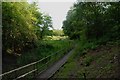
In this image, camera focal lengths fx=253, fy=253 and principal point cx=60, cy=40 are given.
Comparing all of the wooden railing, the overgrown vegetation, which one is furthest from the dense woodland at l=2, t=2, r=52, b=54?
the overgrown vegetation

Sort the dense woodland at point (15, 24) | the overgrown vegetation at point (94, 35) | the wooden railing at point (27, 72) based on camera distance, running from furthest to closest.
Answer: the dense woodland at point (15, 24)
the overgrown vegetation at point (94, 35)
the wooden railing at point (27, 72)

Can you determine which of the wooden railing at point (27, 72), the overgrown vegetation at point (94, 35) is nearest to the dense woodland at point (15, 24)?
the wooden railing at point (27, 72)

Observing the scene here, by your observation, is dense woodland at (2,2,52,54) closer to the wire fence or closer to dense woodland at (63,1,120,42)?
the wire fence

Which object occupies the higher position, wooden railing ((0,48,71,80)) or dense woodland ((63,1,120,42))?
dense woodland ((63,1,120,42))

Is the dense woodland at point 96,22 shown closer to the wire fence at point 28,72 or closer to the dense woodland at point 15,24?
the wire fence at point 28,72

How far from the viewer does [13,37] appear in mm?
21484

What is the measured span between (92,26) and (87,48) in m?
2.53

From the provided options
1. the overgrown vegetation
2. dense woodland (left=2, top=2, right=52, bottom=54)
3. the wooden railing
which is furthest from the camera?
dense woodland (left=2, top=2, right=52, bottom=54)

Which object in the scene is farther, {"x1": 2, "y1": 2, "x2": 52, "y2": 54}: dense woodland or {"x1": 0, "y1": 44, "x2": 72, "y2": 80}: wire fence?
{"x1": 2, "y1": 2, "x2": 52, "y2": 54}: dense woodland

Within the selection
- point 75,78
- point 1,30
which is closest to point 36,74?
point 75,78

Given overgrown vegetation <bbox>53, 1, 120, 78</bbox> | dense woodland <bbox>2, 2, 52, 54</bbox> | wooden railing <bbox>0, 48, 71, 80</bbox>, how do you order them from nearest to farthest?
wooden railing <bbox>0, 48, 71, 80</bbox>
overgrown vegetation <bbox>53, 1, 120, 78</bbox>
dense woodland <bbox>2, 2, 52, 54</bbox>

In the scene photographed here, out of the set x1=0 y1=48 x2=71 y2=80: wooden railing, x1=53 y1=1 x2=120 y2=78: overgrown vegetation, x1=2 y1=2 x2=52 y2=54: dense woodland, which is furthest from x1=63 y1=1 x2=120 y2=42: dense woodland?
x1=2 y1=2 x2=52 y2=54: dense woodland

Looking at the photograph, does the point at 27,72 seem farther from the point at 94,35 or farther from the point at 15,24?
the point at 94,35

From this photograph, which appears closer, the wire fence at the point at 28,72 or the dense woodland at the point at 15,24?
the wire fence at the point at 28,72
